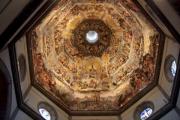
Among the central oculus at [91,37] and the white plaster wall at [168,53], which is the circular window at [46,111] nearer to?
the central oculus at [91,37]

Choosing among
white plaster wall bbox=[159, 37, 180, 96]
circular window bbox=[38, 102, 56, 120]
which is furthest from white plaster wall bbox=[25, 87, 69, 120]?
white plaster wall bbox=[159, 37, 180, 96]

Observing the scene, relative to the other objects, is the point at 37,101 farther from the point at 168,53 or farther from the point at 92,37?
the point at 168,53

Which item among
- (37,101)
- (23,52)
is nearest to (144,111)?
(37,101)

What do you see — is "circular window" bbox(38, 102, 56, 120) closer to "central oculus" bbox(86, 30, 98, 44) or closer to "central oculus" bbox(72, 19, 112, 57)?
"central oculus" bbox(72, 19, 112, 57)

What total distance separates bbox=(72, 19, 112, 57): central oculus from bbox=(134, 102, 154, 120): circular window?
4.42 metres

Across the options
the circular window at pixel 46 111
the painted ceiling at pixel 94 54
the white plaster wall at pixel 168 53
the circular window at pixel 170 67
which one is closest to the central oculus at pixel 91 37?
the painted ceiling at pixel 94 54

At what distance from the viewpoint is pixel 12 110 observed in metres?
12.9

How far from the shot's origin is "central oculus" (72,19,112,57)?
61.9ft

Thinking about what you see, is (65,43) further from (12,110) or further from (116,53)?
(12,110)

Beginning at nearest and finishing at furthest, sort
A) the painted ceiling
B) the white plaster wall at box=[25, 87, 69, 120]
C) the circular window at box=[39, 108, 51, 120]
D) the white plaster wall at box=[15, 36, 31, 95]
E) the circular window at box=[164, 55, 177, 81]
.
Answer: the white plaster wall at box=[15, 36, 31, 95] < the circular window at box=[164, 55, 177, 81] < the white plaster wall at box=[25, 87, 69, 120] < the circular window at box=[39, 108, 51, 120] < the painted ceiling

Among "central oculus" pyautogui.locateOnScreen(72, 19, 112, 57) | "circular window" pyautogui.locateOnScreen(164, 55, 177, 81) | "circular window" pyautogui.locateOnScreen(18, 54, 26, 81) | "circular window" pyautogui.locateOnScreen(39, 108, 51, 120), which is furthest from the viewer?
"central oculus" pyautogui.locateOnScreen(72, 19, 112, 57)

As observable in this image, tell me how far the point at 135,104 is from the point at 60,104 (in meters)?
3.32

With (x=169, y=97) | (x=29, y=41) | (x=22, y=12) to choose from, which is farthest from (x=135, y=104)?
(x=22, y=12)

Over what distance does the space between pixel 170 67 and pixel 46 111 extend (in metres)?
5.53
